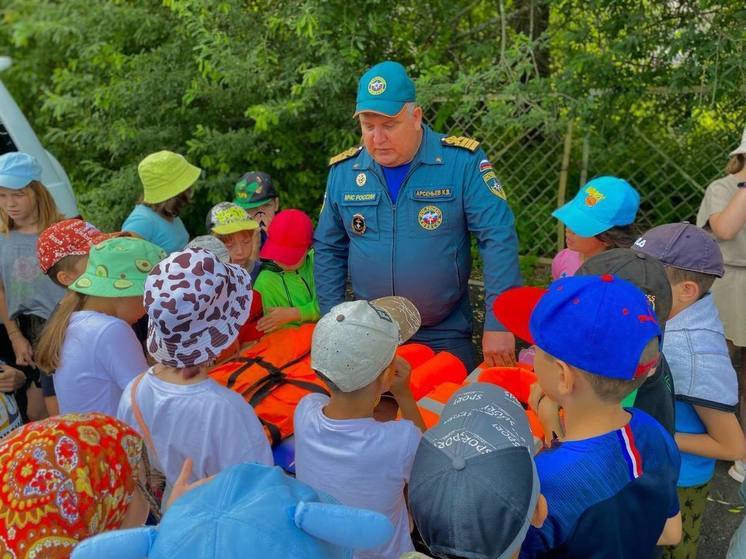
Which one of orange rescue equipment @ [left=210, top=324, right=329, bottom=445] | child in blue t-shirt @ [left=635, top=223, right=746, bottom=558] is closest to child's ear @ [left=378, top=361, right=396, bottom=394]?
orange rescue equipment @ [left=210, top=324, right=329, bottom=445]

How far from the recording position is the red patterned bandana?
3.84 ft

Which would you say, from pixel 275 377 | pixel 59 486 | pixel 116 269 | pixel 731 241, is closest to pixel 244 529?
pixel 59 486

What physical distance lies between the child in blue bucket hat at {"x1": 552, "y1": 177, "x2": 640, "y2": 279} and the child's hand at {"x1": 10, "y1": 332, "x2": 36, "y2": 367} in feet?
8.30

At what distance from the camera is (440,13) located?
5625 millimetres

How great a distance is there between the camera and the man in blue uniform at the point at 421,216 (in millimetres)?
2508

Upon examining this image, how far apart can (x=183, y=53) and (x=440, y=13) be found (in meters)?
2.30

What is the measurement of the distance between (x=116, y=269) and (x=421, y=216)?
1.16 meters

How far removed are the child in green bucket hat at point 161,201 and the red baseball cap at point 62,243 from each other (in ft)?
3.04

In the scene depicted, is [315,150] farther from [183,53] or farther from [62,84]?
[62,84]

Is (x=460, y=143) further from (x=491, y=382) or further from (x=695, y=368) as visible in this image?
(x=695, y=368)

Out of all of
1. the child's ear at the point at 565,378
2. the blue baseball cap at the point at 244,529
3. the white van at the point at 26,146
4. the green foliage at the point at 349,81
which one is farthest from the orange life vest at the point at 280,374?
the green foliage at the point at 349,81

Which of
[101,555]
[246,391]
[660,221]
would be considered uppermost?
[101,555]

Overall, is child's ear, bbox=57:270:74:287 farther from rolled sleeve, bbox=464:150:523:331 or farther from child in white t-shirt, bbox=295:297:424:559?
rolled sleeve, bbox=464:150:523:331

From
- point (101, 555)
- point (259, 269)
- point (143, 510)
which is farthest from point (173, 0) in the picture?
point (101, 555)
